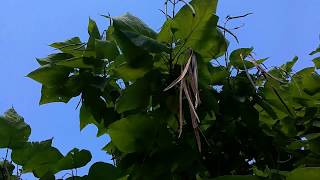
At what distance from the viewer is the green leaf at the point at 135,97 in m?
1.03

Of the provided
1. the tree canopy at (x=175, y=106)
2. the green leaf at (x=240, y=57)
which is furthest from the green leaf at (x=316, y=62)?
the green leaf at (x=240, y=57)

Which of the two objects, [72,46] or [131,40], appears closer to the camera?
[131,40]

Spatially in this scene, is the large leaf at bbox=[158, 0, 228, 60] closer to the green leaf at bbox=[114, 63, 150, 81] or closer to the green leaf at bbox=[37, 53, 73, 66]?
the green leaf at bbox=[114, 63, 150, 81]

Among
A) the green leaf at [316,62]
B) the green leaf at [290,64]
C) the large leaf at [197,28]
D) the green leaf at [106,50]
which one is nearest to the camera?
the large leaf at [197,28]

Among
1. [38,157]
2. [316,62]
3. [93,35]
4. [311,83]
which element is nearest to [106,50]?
[93,35]

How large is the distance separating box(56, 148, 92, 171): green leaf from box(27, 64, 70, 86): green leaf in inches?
6.3

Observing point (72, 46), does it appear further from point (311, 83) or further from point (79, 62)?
point (311, 83)

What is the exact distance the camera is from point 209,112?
1.11 meters

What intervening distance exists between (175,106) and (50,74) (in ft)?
1.01

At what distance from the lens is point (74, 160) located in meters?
1.18

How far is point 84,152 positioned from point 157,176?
0.22 metres

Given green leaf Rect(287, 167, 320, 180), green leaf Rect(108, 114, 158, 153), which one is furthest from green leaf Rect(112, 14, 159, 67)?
green leaf Rect(287, 167, 320, 180)

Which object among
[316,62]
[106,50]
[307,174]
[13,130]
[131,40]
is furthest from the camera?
[316,62]

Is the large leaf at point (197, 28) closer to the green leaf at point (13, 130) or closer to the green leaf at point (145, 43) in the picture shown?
the green leaf at point (145, 43)
